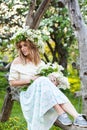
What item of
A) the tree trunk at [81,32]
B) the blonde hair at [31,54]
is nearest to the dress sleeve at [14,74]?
the blonde hair at [31,54]

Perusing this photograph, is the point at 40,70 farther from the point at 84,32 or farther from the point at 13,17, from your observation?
the point at 13,17

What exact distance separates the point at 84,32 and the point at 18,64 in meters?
1.10

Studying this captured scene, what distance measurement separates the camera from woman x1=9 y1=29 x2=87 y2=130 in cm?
554

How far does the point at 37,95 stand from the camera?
5.73 m

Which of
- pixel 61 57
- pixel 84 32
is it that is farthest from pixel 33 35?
pixel 61 57

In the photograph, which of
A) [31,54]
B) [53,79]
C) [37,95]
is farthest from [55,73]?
[31,54]

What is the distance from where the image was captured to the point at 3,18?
13516 mm

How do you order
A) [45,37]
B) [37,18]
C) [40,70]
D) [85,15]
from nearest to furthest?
[40,70] → [37,18] → [45,37] → [85,15]

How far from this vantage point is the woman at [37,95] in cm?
554

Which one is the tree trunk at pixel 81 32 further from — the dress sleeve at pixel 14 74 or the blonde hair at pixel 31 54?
the dress sleeve at pixel 14 74

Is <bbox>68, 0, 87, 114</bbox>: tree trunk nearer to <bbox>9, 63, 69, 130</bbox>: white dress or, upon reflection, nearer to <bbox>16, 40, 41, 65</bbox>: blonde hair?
<bbox>9, 63, 69, 130</bbox>: white dress

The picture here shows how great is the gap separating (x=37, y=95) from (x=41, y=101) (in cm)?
12

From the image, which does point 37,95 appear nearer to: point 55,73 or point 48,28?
point 55,73

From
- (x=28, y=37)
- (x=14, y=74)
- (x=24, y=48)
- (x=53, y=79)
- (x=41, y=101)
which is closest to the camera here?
(x=41, y=101)
